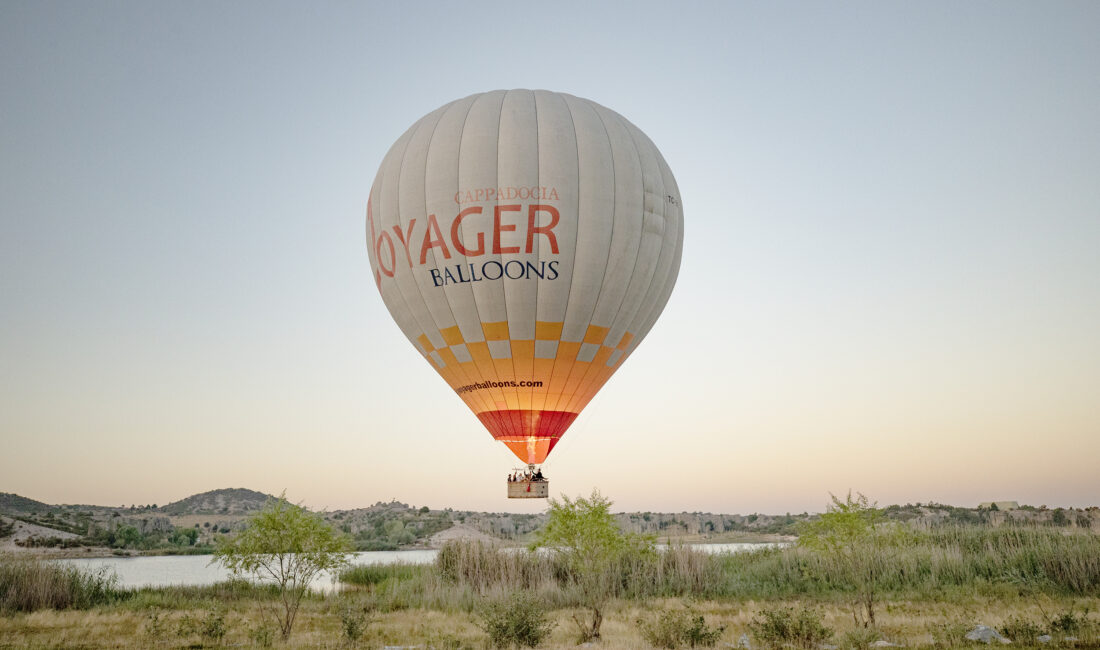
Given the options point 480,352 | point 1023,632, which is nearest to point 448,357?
point 480,352

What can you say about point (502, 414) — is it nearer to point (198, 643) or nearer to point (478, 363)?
point (478, 363)

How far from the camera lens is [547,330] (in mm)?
22359

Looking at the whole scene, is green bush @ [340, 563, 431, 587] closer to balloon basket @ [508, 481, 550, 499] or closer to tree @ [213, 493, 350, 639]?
balloon basket @ [508, 481, 550, 499]

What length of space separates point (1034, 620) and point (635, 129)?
17.7 m

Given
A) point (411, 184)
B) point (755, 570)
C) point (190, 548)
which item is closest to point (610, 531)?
point (755, 570)

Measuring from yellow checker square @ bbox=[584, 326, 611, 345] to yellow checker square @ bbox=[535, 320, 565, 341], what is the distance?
0.97m

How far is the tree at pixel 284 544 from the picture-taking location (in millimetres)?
16141

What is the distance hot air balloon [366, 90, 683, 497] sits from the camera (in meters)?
21.8

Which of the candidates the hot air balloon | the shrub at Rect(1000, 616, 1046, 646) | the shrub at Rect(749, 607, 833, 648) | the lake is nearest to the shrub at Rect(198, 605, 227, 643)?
the lake

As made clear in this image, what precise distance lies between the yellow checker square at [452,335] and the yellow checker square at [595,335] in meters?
3.92

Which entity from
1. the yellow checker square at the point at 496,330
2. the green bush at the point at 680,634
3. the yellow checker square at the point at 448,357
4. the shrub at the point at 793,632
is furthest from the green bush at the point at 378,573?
the shrub at the point at 793,632

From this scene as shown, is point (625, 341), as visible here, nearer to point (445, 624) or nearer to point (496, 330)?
point (496, 330)

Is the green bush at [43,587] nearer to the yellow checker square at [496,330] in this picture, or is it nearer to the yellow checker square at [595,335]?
the yellow checker square at [496,330]

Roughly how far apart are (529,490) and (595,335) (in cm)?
546
